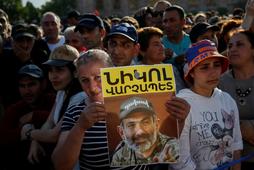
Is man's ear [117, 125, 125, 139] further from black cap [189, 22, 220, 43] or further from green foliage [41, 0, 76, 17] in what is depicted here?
green foliage [41, 0, 76, 17]

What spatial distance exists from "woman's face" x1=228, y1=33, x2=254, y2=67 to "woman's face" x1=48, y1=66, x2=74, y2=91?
137cm

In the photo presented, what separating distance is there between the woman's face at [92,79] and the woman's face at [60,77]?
117 cm

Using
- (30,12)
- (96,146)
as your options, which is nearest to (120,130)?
(96,146)

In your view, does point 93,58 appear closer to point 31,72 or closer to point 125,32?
point 125,32

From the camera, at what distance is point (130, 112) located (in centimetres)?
236

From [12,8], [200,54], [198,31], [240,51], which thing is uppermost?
[12,8]

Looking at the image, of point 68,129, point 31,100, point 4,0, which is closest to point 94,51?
point 68,129

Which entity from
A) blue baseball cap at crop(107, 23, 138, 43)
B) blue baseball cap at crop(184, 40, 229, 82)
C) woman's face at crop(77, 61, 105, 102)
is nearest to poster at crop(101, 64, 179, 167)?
woman's face at crop(77, 61, 105, 102)

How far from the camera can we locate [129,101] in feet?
7.76

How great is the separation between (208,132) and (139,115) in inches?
27.7

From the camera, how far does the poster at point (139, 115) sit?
2352mm

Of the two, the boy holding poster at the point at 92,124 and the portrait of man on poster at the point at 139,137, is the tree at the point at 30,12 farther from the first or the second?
the portrait of man on poster at the point at 139,137

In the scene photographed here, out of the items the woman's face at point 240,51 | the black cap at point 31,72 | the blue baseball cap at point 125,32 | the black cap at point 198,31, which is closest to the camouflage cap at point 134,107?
the blue baseball cap at point 125,32

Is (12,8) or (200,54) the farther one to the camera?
(12,8)
